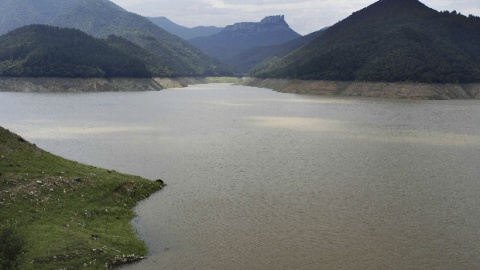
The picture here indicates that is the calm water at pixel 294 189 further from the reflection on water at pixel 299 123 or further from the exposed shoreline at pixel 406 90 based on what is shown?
the exposed shoreline at pixel 406 90

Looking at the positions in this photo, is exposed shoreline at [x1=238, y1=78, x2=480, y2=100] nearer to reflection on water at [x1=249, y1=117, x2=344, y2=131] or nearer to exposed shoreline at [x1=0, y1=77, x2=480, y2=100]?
exposed shoreline at [x1=0, y1=77, x2=480, y2=100]

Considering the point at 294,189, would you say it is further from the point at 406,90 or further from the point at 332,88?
the point at 332,88

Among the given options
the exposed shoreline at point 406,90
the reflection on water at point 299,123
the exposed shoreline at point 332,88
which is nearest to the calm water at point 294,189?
the reflection on water at point 299,123

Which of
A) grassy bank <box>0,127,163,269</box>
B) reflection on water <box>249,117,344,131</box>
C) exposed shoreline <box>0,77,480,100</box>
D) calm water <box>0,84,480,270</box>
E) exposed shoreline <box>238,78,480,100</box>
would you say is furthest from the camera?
exposed shoreline <box>0,77,480,100</box>

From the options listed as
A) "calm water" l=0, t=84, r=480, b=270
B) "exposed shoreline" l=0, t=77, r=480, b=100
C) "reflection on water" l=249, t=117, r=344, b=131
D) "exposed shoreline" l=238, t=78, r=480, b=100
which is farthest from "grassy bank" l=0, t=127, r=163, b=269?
"exposed shoreline" l=0, t=77, r=480, b=100

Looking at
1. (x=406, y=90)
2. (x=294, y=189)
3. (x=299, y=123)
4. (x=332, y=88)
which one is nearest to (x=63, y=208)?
(x=294, y=189)

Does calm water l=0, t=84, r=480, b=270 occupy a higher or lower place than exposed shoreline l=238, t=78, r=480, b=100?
lower

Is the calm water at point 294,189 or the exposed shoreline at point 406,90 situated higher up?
the exposed shoreline at point 406,90
